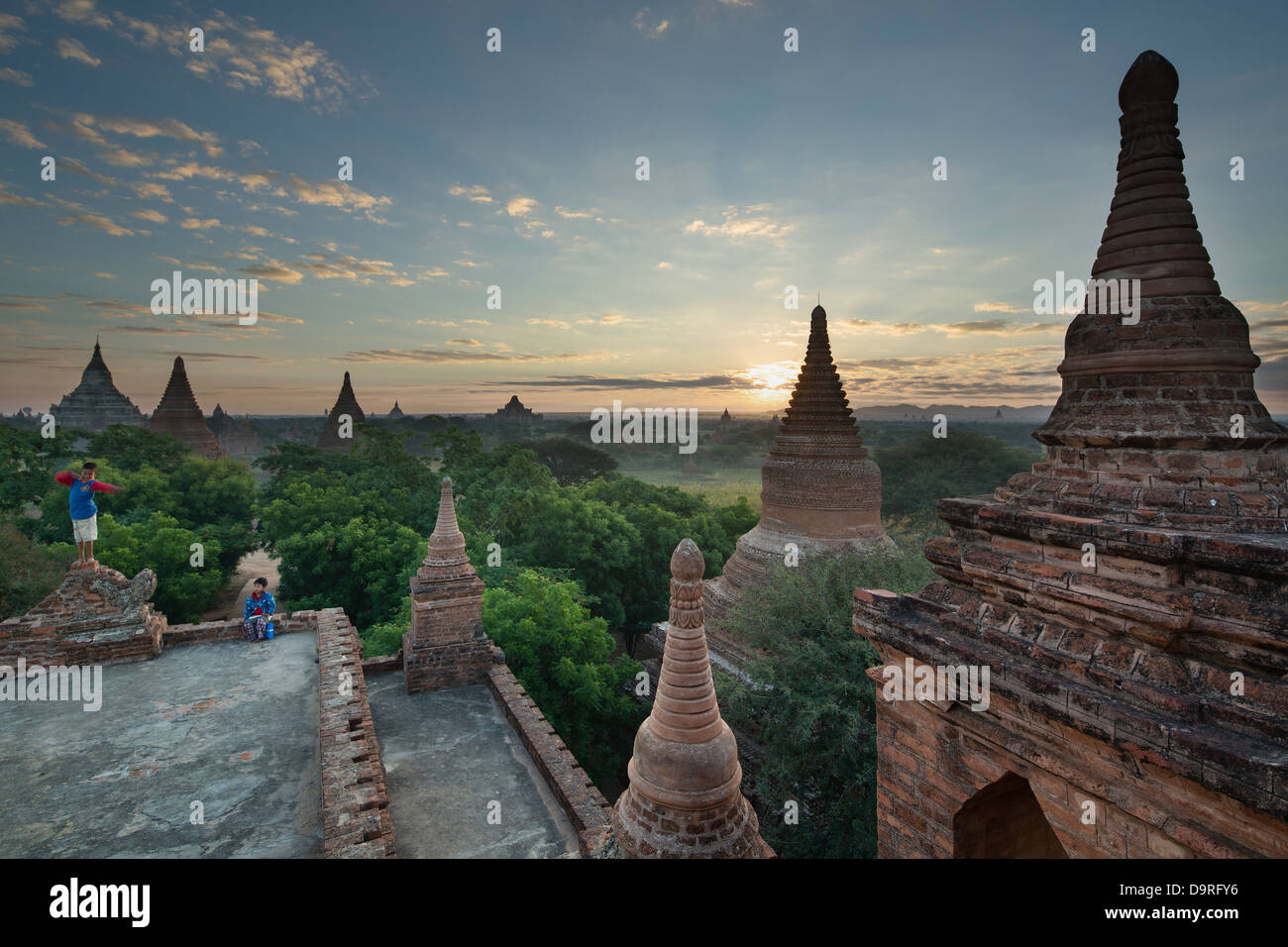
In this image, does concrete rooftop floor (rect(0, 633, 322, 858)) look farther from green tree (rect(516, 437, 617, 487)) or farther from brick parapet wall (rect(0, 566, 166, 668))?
green tree (rect(516, 437, 617, 487))

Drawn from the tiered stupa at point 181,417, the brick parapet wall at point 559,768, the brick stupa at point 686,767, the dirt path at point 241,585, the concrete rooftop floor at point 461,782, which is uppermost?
the tiered stupa at point 181,417

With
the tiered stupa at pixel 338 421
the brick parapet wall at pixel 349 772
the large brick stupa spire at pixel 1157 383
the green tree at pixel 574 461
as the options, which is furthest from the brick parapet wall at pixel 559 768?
the tiered stupa at pixel 338 421

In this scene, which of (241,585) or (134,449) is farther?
(134,449)

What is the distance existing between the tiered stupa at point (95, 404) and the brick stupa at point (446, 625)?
57008 mm

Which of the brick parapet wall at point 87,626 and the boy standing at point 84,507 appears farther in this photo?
the boy standing at point 84,507

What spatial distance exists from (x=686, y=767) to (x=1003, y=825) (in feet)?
9.05

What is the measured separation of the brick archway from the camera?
16.8 ft

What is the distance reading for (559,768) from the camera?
10344mm

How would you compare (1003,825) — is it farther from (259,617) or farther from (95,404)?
(95,404)

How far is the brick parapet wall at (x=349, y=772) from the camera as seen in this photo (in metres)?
7.34

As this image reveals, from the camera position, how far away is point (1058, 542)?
15.6 feet

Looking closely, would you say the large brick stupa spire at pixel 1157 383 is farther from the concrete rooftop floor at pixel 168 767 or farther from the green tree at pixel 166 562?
the green tree at pixel 166 562

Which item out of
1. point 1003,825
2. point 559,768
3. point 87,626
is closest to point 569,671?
point 559,768
